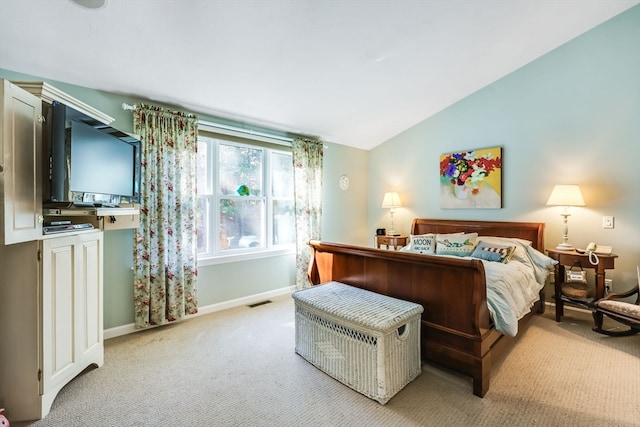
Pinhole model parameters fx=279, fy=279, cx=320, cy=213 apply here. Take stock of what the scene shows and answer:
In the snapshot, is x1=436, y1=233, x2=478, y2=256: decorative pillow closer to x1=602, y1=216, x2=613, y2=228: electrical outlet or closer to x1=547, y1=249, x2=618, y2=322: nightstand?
x1=547, y1=249, x2=618, y2=322: nightstand

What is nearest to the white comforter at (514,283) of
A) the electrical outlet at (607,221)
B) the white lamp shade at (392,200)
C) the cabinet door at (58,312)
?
the electrical outlet at (607,221)

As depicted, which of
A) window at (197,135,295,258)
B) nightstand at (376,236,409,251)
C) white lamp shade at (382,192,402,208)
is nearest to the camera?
window at (197,135,295,258)

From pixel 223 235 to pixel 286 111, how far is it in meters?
1.77

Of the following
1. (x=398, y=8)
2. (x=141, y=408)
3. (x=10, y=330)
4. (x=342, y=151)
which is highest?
(x=398, y=8)

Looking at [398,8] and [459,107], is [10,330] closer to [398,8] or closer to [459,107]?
[398,8]

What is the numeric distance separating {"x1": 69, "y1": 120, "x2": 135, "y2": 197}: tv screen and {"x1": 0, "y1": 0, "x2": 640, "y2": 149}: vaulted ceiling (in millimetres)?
730

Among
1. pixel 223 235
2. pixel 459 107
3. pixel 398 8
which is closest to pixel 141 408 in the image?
pixel 223 235

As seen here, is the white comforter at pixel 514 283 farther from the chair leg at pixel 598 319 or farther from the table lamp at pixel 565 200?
the chair leg at pixel 598 319

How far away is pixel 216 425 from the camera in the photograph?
5.31 ft

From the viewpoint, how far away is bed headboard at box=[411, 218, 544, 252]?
3395 mm

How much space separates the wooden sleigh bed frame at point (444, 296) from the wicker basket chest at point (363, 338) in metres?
0.14

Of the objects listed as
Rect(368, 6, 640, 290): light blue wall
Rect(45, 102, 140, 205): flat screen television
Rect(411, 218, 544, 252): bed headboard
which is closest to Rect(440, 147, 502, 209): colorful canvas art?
Rect(368, 6, 640, 290): light blue wall

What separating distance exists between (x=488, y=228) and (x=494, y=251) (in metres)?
0.80

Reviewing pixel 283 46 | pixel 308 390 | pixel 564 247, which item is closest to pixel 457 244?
pixel 564 247
